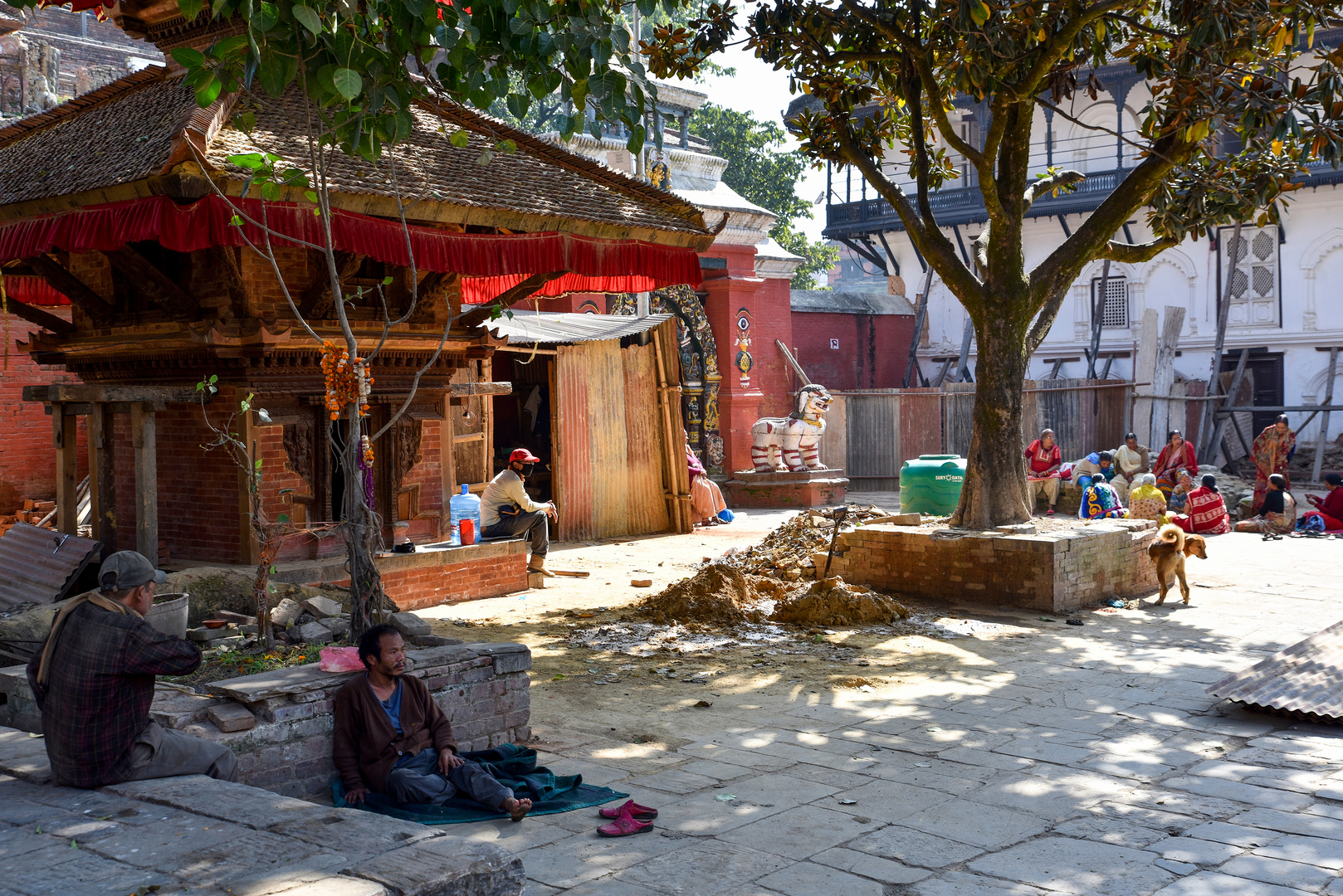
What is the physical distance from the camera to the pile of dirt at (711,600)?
9.77m

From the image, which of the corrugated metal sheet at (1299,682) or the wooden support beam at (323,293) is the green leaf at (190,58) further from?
the corrugated metal sheet at (1299,682)

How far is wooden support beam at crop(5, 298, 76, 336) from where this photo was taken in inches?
380

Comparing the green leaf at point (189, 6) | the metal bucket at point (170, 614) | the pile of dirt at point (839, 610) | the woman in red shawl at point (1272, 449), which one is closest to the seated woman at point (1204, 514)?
the woman in red shawl at point (1272, 449)

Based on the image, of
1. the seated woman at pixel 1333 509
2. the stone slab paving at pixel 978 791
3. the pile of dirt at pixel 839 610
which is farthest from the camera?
the seated woman at pixel 1333 509

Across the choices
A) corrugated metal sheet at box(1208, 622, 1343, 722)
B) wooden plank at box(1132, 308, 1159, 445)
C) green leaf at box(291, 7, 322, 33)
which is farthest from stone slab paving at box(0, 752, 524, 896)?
wooden plank at box(1132, 308, 1159, 445)

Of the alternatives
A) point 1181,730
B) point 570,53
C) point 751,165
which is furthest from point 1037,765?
point 751,165

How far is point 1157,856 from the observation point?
14.7 ft

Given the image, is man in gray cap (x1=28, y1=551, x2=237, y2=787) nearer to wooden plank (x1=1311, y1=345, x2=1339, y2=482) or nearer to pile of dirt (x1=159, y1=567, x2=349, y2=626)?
pile of dirt (x1=159, y1=567, x2=349, y2=626)

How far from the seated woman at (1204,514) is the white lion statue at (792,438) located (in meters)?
5.96

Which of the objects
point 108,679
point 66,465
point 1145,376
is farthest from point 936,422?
point 108,679

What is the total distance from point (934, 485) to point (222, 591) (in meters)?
8.41

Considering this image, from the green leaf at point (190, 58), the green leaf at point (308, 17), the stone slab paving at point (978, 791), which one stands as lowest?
the stone slab paving at point (978, 791)

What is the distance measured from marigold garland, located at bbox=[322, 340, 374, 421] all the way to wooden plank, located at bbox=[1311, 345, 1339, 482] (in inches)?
814

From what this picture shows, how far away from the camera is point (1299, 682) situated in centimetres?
665
